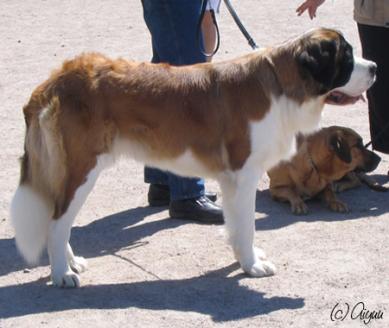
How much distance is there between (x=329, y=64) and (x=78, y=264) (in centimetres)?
210

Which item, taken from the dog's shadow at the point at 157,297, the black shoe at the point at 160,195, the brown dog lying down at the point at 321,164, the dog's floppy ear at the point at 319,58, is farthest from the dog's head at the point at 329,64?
the black shoe at the point at 160,195

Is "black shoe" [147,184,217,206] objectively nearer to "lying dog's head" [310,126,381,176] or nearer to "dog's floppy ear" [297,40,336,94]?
"lying dog's head" [310,126,381,176]

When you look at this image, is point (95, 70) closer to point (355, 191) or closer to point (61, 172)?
point (61, 172)

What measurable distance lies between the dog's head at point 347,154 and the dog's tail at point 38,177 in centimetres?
273

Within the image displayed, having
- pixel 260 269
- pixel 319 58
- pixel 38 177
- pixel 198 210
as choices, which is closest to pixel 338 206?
pixel 198 210

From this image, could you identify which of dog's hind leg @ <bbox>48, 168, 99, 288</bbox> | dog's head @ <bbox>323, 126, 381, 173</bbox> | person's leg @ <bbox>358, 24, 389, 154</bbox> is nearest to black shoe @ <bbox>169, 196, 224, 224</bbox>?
dog's head @ <bbox>323, 126, 381, 173</bbox>

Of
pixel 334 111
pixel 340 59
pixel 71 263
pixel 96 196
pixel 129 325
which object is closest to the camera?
pixel 129 325

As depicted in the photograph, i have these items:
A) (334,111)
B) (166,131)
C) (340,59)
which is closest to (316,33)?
(340,59)

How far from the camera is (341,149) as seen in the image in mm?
7352

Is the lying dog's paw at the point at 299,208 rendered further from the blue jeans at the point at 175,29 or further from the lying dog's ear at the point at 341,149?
the blue jeans at the point at 175,29

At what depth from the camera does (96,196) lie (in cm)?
739

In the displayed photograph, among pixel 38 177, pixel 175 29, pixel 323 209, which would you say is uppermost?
pixel 175 29

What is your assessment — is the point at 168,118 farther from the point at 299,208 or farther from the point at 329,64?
the point at 299,208

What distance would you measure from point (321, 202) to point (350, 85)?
1975mm
